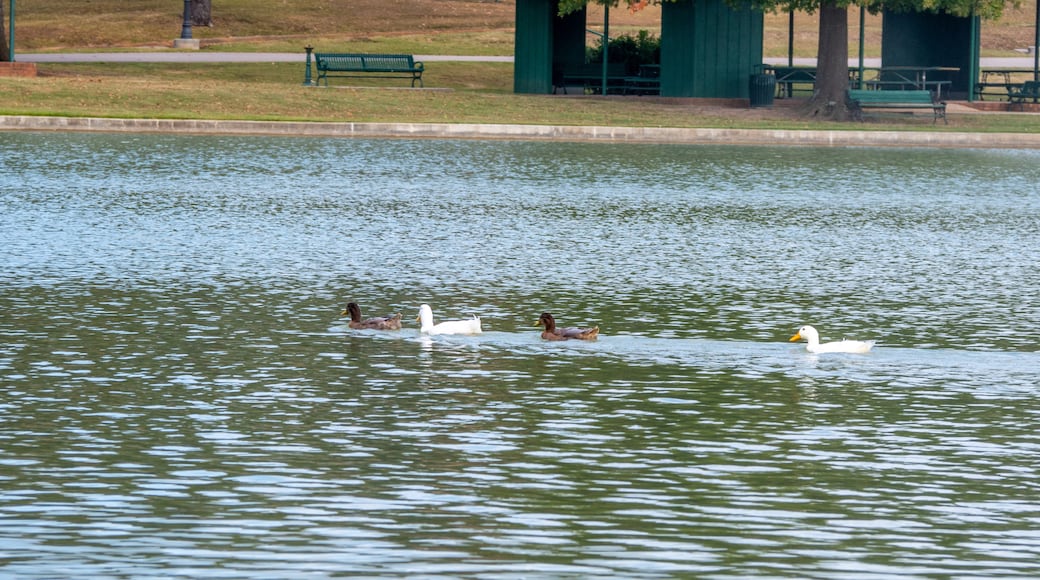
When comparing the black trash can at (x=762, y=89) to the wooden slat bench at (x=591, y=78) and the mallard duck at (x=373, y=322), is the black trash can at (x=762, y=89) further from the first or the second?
the mallard duck at (x=373, y=322)

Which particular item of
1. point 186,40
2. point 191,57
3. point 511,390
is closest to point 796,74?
point 191,57

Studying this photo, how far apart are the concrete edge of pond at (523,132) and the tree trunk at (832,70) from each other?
4.06 metres

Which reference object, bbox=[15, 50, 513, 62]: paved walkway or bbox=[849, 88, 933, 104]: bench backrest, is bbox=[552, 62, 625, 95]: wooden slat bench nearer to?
bbox=[849, 88, 933, 104]: bench backrest

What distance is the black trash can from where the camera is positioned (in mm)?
43438

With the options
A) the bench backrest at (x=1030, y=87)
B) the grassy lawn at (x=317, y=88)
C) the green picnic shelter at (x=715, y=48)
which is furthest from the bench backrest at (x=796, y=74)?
the bench backrest at (x=1030, y=87)

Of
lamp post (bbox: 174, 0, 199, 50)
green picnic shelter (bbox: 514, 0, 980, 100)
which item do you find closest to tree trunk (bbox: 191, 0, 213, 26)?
lamp post (bbox: 174, 0, 199, 50)

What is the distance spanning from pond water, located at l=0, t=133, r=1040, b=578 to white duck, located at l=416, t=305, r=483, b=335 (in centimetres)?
23

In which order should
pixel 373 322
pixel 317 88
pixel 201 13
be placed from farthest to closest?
pixel 201 13, pixel 317 88, pixel 373 322

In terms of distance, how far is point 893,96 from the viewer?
42.5 metres

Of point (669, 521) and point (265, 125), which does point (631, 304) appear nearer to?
point (669, 521)

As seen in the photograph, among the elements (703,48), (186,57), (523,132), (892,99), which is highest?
(703,48)

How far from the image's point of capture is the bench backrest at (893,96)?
4244 centimetres

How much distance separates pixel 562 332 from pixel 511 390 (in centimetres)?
192

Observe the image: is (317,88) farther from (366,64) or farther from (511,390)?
(511,390)
